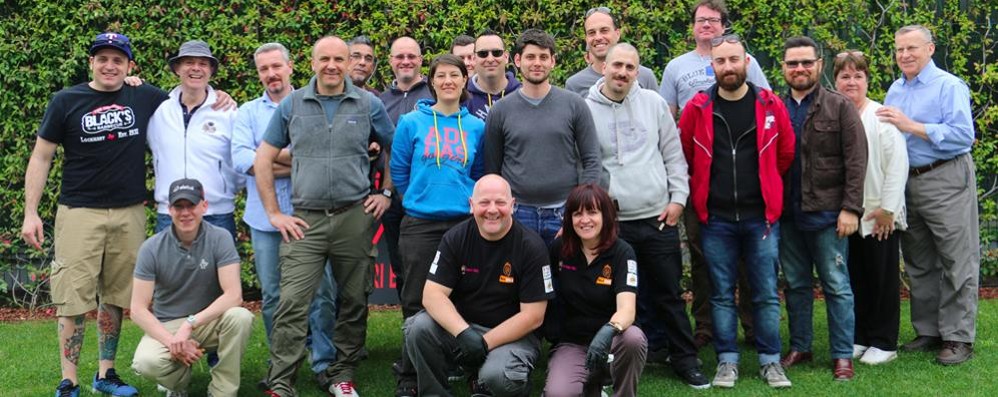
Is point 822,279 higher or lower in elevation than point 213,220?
lower

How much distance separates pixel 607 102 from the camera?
5367 mm

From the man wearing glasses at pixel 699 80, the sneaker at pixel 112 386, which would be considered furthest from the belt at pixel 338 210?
the man wearing glasses at pixel 699 80

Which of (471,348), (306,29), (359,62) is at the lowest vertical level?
(471,348)

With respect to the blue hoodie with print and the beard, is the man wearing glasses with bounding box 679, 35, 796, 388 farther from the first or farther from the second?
the blue hoodie with print

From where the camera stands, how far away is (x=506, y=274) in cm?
484

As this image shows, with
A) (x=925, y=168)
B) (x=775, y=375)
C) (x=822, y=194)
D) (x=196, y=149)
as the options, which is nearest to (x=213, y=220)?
(x=196, y=149)

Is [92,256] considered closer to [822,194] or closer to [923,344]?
[822,194]

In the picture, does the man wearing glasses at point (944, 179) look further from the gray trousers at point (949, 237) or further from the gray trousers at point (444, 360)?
the gray trousers at point (444, 360)

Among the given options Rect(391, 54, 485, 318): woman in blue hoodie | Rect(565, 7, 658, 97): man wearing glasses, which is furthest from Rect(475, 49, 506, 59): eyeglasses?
Rect(565, 7, 658, 97): man wearing glasses

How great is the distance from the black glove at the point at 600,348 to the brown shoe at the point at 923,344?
2360 millimetres

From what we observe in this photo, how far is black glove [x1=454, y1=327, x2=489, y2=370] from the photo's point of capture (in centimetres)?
473

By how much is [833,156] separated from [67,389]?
426 centimetres

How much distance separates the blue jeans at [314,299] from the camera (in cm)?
545

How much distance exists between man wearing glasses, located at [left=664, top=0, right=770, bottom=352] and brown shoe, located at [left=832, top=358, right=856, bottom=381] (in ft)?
2.64
